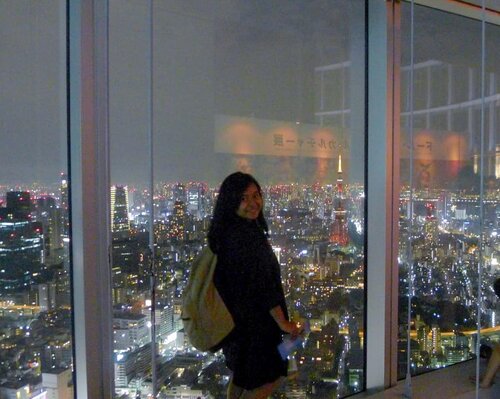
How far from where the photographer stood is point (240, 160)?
9.61 feet

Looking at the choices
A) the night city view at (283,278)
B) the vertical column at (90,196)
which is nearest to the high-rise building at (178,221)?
the night city view at (283,278)

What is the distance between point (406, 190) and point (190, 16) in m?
1.74

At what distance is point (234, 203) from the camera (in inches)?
82.5

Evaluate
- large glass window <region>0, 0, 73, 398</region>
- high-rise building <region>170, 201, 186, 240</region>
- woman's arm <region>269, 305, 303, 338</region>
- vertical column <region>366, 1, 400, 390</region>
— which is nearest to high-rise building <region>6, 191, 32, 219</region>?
large glass window <region>0, 0, 73, 398</region>

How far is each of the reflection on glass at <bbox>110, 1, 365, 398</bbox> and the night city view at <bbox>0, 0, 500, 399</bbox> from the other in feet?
0.04

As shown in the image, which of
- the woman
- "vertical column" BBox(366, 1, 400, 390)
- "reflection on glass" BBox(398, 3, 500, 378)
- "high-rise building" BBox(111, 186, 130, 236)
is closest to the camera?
the woman

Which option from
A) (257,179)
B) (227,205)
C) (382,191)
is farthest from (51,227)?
(382,191)

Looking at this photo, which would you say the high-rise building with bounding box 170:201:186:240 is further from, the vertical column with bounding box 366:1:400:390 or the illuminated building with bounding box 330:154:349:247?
the vertical column with bounding box 366:1:400:390

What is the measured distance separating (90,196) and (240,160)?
3.00 feet

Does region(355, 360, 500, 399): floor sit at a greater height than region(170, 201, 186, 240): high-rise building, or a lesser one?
lesser

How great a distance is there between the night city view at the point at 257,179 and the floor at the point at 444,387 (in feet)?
0.31

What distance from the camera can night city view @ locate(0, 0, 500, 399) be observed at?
235cm

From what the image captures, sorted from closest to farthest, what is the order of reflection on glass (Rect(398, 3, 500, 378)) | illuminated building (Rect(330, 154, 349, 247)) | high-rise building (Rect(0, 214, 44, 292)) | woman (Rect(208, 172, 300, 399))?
woman (Rect(208, 172, 300, 399)) < high-rise building (Rect(0, 214, 44, 292)) < illuminated building (Rect(330, 154, 349, 247)) < reflection on glass (Rect(398, 3, 500, 378))

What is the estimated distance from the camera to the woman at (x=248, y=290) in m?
2.00
